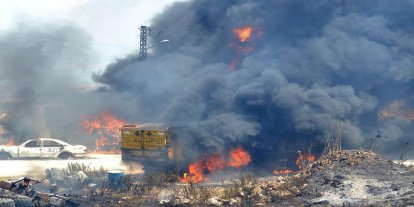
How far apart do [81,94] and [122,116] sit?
6848 millimetres

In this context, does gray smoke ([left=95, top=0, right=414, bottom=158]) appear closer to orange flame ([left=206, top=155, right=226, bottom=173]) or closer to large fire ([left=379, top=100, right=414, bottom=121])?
large fire ([left=379, top=100, right=414, bottom=121])

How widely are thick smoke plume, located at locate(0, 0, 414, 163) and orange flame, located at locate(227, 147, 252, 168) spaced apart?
0.31 m

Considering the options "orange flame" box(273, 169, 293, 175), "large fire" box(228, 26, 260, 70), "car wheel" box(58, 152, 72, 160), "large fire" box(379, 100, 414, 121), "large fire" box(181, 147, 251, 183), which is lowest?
"orange flame" box(273, 169, 293, 175)

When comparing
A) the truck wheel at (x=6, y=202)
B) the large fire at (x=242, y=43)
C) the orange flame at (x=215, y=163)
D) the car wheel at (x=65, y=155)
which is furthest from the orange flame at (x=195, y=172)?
the car wheel at (x=65, y=155)

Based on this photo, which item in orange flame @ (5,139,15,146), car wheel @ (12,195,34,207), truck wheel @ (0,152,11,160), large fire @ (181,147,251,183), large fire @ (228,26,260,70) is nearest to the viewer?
car wheel @ (12,195,34,207)

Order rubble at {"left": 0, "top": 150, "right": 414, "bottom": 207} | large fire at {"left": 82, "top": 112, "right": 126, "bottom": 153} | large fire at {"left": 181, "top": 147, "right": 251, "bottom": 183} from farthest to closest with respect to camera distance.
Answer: large fire at {"left": 82, "top": 112, "right": 126, "bottom": 153} < large fire at {"left": 181, "top": 147, "right": 251, "bottom": 183} < rubble at {"left": 0, "top": 150, "right": 414, "bottom": 207}

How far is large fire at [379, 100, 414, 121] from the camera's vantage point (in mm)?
30172

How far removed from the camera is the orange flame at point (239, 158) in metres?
23.4

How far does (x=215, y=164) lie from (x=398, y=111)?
14283mm

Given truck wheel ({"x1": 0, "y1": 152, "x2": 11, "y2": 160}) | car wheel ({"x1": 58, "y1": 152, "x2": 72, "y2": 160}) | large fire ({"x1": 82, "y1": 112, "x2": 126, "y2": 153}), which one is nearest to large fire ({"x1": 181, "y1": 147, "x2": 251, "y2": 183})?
car wheel ({"x1": 58, "y1": 152, "x2": 72, "y2": 160})

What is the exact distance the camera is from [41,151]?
3067cm

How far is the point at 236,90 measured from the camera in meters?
27.0

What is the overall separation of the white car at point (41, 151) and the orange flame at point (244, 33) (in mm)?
13439

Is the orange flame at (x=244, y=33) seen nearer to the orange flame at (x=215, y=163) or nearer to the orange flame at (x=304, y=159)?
the orange flame at (x=304, y=159)
